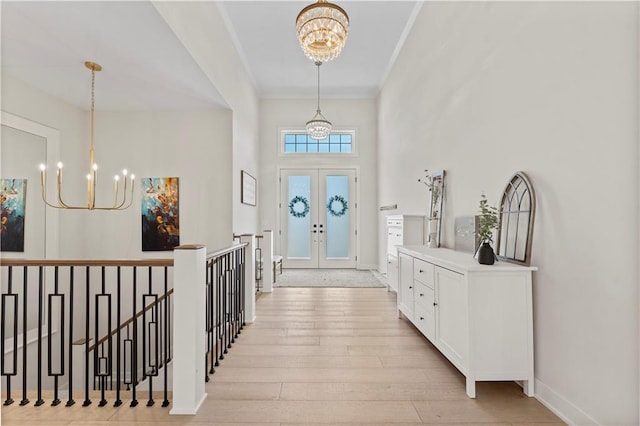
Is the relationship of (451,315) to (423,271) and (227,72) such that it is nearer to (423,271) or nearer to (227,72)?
(423,271)

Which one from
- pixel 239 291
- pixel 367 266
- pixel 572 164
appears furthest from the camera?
pixel 367 266

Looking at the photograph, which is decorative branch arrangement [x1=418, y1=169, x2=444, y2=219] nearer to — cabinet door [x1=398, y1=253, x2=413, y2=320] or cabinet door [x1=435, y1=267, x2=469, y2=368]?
cabinet door [x1=398, y1=253, x2=413, y2=320]

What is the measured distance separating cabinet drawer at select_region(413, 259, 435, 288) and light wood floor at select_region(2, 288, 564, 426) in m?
0.62

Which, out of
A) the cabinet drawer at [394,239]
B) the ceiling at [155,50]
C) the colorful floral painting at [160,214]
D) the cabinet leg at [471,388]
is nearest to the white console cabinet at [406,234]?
the cabinet drawer at [394,239]

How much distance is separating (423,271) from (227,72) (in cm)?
397

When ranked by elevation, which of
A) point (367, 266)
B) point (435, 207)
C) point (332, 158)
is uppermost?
point (332, 158)

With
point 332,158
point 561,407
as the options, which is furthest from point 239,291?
point 332,158

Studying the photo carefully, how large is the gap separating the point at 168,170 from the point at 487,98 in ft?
14.5

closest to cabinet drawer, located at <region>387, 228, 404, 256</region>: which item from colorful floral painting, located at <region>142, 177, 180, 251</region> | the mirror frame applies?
colorful floral painting, located at <region>142, 177, 180, 251</region>

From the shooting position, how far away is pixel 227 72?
4.86m

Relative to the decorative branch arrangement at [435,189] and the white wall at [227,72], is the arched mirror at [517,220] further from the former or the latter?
the white wall at [227,72]

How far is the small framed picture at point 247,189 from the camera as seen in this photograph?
572 centimetres

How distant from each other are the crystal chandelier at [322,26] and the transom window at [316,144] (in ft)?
14.9

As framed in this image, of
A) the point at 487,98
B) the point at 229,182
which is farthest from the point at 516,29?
the point at 229,182
